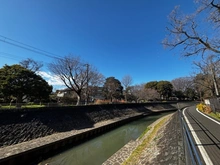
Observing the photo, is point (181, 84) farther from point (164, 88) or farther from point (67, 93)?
point (67, 93)

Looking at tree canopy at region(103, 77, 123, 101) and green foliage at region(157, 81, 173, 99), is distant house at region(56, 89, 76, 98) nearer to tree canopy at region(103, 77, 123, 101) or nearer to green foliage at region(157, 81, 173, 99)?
tree canopy at region(103, 77, 123, 101)

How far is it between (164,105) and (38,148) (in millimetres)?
35685

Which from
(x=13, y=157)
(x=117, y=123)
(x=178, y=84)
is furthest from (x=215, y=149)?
(x=178, y=84)

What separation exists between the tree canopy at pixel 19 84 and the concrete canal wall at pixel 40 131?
1046 cm

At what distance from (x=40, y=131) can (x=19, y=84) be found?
13.6 m

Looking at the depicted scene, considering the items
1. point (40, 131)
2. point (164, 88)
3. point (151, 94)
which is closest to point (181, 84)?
point (164, 88)

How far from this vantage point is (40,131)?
9.54 m

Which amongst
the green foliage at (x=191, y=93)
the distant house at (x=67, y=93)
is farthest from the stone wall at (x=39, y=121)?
the green foliage at (x=191, y=93)

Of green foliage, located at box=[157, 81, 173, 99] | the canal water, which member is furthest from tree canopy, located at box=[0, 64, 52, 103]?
green foliage, located at box=[157, 81, 173, 99]

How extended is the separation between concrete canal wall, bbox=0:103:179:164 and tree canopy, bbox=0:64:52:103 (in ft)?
34.3

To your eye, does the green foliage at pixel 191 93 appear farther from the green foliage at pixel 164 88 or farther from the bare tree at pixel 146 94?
the bare tree at pixel 146 94

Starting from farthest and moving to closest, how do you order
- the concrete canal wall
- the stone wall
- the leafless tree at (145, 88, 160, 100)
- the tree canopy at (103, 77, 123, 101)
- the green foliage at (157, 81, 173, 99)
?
the green foliage at (157, 81, 173, 99), the leafless tree at (145, 88, 160, 100), the tree canopy at (103, 77, 123, 101), the stone wall, the concrete canal wall

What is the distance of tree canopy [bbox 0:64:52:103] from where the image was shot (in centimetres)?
1845

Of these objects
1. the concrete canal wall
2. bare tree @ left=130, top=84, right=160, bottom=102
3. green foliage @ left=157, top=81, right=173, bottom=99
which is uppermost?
green foliage @ left=157, top=81, right=173, bottom=99
